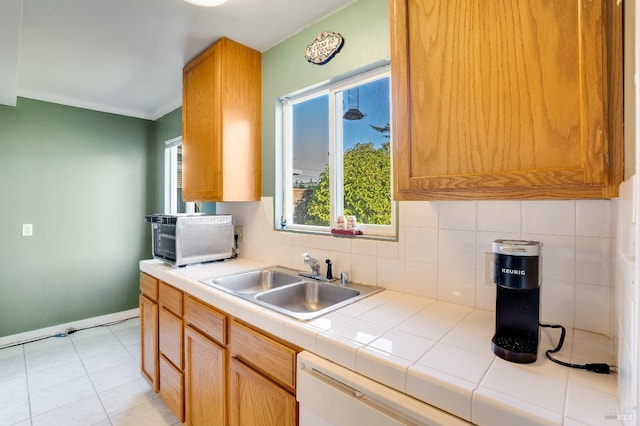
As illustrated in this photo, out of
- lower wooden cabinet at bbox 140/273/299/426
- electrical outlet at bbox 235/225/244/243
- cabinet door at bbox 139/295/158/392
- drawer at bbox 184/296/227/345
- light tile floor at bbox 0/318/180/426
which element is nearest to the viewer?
lower wooden cabinet at bbox 140/273/299/426

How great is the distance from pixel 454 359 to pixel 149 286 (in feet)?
6.52

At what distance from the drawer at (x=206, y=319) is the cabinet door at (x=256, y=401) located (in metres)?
0.15

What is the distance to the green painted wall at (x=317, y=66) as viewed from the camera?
1.53 m

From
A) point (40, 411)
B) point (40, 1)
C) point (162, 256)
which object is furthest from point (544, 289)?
point (40, 411)

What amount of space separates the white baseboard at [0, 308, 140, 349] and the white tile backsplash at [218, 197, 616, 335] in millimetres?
2888

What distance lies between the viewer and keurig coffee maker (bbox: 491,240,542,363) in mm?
802

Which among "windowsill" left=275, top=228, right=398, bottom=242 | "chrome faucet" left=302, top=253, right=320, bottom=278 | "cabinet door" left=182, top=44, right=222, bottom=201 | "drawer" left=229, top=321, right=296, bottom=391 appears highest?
"cabinet door" left=182, top=44, right=222, bottom=201

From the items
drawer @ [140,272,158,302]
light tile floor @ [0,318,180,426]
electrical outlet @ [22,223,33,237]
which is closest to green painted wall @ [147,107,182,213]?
electrical outlet @ [22,223,33,237]

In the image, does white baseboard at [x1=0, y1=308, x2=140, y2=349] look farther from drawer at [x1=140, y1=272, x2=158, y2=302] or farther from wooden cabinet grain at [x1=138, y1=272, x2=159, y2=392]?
drawer at [x1=140, y1=272, x2=158, y2=302]

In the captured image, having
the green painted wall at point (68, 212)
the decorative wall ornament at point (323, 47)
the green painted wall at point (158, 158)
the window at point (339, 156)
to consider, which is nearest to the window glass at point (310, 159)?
the window at point (339, 156)

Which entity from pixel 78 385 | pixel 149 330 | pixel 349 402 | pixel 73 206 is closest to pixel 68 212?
pixel 73 206

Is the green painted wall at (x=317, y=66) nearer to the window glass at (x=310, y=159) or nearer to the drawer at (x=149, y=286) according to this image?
the window glass at (x=310, y=159)

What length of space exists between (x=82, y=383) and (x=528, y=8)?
10.6 ft

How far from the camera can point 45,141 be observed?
300 centimetres
